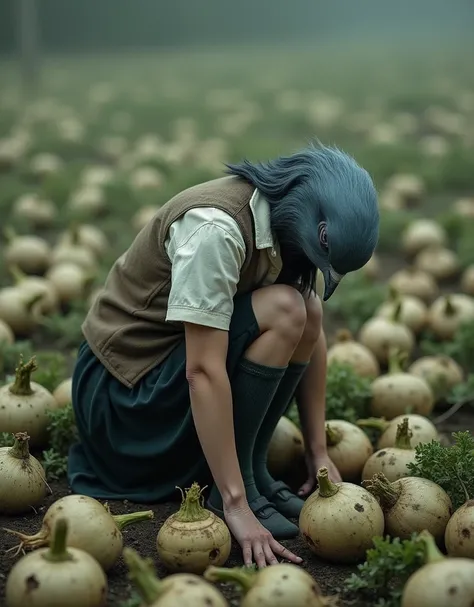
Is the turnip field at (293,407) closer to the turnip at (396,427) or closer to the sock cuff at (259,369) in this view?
the turnip at (396,427)

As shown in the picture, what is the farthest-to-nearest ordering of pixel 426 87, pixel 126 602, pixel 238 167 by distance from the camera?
pixel 426 87 → pixel 238 167 → pixel 126 602

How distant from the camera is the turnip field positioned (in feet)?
7.94

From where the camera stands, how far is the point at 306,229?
2785mm

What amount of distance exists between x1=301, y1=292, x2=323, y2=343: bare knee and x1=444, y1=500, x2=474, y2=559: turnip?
67 centimetres

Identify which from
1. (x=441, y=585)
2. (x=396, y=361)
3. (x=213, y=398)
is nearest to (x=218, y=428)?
(x=213, y=398)

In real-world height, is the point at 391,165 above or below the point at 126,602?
above

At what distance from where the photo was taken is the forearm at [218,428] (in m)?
2.76

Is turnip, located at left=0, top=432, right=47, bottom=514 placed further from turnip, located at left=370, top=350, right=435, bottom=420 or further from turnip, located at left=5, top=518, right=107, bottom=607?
turnip, located at left=370, top=350, right=435, bottom=420

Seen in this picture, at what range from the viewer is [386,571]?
2.51m

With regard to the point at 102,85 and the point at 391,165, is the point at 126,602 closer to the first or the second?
the point at 391,165

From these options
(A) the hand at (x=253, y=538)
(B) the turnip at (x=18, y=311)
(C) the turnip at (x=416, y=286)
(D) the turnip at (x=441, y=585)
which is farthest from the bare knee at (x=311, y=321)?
(C) the turnip at (x=416, y=286)

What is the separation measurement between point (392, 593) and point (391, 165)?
615 centimetres

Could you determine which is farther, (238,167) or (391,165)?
(391,165)

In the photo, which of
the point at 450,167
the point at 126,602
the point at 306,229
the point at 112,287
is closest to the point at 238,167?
the point at 306,229
